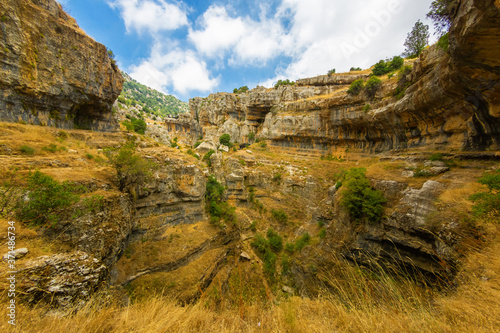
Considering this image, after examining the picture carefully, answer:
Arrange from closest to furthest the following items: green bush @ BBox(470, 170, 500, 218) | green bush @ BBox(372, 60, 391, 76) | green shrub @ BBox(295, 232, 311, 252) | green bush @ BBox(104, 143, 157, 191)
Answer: green bush @ BBox(470, 170, 500, 218) < green bush @ BBox(104, 143, 157, 191) < green shrub @ BBox(295, 232, 311, 252) < green bush @ BBox(372, 60, 391, 76)

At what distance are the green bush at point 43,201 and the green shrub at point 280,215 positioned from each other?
50.2 ft

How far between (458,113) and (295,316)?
52.7 feet

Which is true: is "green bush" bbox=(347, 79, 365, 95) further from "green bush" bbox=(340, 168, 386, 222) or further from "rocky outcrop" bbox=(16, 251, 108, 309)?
"rocky outcrop" bbox=(16, 251, 108, 309)

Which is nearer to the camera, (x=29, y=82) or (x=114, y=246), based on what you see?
(x=114, y=246)

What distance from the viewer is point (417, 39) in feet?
70.3

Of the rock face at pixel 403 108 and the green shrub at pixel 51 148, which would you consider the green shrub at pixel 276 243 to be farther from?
the green shrub at pixel 51 148

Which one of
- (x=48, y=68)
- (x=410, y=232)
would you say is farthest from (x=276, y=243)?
(x=48, y=68)

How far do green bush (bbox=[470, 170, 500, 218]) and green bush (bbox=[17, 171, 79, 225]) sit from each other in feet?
51.4

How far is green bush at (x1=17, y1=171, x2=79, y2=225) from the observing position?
18.8 ft

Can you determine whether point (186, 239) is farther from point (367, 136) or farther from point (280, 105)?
point (280, 105)

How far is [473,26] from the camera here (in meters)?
4.96

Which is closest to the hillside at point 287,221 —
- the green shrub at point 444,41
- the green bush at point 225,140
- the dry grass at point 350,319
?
the dry grass at point 350,319

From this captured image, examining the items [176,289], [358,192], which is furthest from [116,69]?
[358,192]

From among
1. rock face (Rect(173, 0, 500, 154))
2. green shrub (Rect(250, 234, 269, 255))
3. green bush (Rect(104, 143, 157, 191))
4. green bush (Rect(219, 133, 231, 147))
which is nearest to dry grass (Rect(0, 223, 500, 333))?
rock face (Rect(173, 0, 500, 154))
